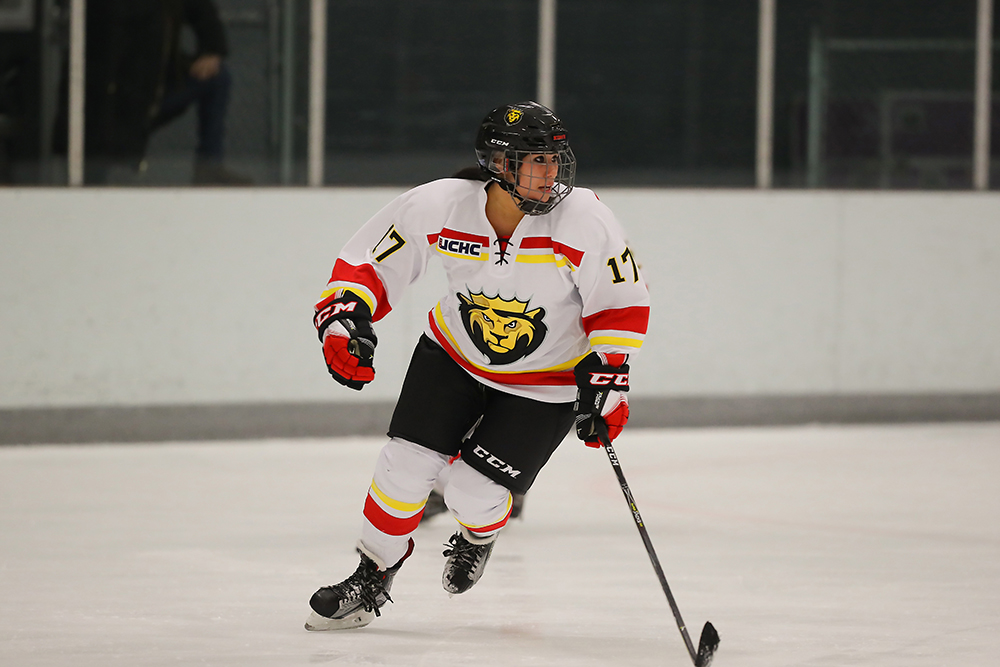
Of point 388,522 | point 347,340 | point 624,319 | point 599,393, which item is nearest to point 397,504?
point 388,522

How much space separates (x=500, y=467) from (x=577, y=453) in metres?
2.29

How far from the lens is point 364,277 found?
278 cm

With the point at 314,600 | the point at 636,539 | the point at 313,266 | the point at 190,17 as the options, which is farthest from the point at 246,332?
the point at 314,600

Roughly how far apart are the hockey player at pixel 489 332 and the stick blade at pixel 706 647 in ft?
1.49

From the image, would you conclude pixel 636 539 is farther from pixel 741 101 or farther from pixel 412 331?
pixel 741 101

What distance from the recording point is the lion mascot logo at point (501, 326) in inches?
108

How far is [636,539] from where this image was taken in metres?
3.69

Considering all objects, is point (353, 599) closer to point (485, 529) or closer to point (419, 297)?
point (485, 529)

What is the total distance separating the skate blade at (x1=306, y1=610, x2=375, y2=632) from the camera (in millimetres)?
2732

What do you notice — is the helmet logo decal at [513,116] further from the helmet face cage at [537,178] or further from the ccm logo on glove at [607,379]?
the ccm logo on glove at [607,379]

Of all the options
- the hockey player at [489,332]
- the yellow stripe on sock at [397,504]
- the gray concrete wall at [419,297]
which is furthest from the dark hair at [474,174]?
the gray concrete wall at [419,297]

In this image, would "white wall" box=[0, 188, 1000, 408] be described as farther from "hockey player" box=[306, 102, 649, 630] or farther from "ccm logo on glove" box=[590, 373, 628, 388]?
"ccm logo on glove" box=[590, 373, 628, 388]

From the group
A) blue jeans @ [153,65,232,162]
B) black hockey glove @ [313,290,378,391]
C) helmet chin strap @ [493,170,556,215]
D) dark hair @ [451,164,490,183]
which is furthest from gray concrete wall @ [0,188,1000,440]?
helmet chin strap @ [493,170,556,215]

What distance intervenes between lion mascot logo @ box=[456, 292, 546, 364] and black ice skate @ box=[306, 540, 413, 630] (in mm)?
464
